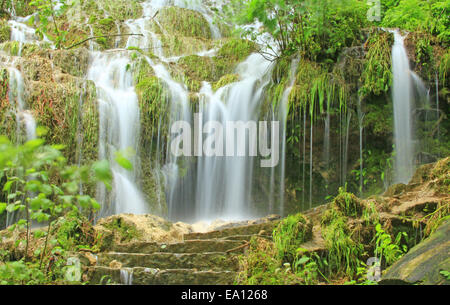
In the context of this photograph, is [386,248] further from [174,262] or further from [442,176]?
[174,262]

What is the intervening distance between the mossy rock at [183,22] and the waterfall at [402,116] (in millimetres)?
6985

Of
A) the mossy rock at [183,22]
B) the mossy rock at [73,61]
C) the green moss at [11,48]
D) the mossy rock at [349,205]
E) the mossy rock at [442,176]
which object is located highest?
the mossy rock at [183,22]

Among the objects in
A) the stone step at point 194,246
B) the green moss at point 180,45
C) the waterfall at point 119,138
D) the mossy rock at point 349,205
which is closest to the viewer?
the stone step at point 194,246

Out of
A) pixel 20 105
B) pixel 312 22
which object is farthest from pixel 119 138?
pixel 312 22

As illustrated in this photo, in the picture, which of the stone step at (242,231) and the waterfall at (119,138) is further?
the waterfall at (119,138)

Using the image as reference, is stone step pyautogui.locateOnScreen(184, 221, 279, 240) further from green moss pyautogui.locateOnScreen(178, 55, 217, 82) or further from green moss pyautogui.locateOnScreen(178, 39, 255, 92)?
green moss pyautogui.locateOnScreen(178, 55, 217, 82)

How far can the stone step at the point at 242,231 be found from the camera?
4539 millimetres

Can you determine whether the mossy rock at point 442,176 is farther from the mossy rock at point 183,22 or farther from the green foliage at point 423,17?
the mossy rock at point 183,22

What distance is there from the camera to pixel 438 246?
3330 millimetres

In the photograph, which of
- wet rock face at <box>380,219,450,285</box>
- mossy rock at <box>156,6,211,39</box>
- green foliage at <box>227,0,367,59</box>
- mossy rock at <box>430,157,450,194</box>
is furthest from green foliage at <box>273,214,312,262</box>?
mossy rock at <box>156,6,211,39</box>

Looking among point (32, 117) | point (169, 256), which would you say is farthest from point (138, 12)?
point (169, 256)

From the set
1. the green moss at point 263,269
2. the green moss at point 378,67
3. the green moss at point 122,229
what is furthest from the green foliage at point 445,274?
the green moss at point 378,67
